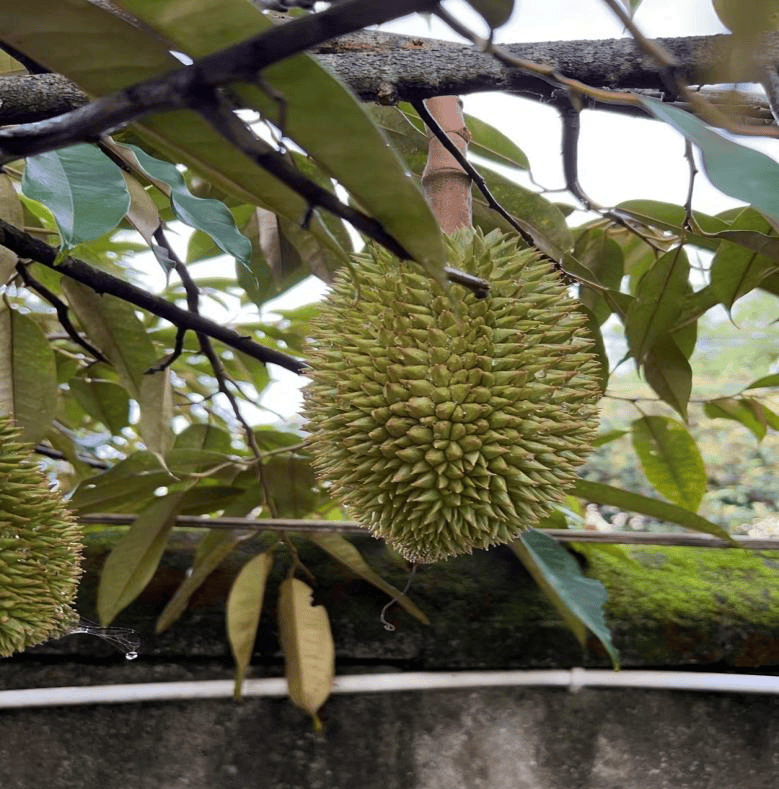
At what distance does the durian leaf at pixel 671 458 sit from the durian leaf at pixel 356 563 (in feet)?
1.15

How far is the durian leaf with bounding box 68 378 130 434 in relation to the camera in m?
1.18

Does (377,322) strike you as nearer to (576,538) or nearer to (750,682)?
(576,538)

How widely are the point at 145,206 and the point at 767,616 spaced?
873 millimetres

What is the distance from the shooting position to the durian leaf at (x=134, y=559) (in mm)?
900

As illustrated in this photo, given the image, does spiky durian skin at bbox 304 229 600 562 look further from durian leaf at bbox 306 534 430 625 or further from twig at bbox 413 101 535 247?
durian leaf at bbox 306 534 430 625

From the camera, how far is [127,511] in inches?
42.8

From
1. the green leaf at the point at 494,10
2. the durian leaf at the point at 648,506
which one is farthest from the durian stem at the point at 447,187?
the durian leaf at the point at 648,506

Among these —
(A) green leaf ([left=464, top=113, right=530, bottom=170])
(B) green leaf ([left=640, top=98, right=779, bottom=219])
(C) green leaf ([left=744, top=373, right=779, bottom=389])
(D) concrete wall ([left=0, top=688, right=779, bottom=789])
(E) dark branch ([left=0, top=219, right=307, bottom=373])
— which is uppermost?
(A) green leaf ([left=464, top=113, right=530, bottom=170])

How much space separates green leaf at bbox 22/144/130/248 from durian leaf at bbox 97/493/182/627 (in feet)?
1.60

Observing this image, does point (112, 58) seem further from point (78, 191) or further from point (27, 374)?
point (27, 374)

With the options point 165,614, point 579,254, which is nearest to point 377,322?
point 579,254

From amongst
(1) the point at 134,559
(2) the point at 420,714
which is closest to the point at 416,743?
(2) the point at 420,714

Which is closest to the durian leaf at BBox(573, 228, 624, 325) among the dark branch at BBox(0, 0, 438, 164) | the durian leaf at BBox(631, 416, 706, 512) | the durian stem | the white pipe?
the durian leaf at BBox(631, 416, 706, 512)

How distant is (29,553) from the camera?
26.5 inches
